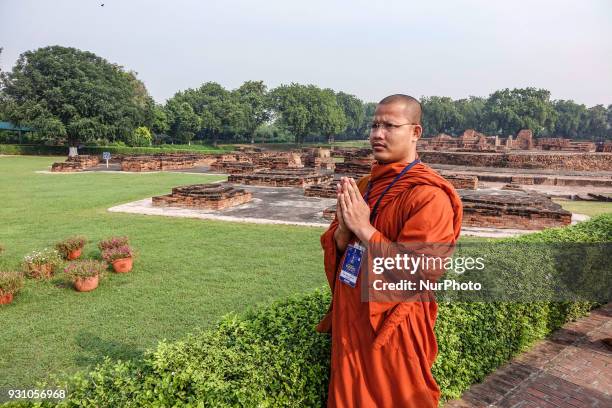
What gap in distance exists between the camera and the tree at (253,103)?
5136 centimetres

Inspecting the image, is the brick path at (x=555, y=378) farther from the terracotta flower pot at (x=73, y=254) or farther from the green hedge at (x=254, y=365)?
the terracotta flower pot at (x=73, y=254)

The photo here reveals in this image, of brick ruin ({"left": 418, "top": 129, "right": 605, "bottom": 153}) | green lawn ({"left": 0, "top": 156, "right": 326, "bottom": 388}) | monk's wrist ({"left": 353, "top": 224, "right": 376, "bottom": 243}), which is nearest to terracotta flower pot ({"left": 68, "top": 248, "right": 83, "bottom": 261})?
green lawn ({"left": 0, "top": 156, "right": 326, "bottom": 388})

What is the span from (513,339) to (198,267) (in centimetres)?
405

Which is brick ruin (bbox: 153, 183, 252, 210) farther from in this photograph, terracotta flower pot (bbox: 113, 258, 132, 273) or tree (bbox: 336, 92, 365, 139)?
tree (bbox: 336, 92, 365, 139)

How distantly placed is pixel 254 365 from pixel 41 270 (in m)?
4.50

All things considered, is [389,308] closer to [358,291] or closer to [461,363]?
[358,291]

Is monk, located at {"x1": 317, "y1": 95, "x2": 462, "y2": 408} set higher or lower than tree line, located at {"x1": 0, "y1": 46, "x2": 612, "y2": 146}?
lower

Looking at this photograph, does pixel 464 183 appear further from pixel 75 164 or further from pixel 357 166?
pixel 75 164

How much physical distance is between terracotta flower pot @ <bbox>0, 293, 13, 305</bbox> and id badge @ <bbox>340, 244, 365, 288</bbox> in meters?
4.43

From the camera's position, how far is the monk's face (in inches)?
71.4

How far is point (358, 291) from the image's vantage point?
5.98 feet

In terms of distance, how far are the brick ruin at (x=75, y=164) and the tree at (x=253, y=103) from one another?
2713 centimetres

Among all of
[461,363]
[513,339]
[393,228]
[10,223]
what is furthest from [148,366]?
[10,223]

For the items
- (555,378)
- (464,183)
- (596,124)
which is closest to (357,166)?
(464,183)
